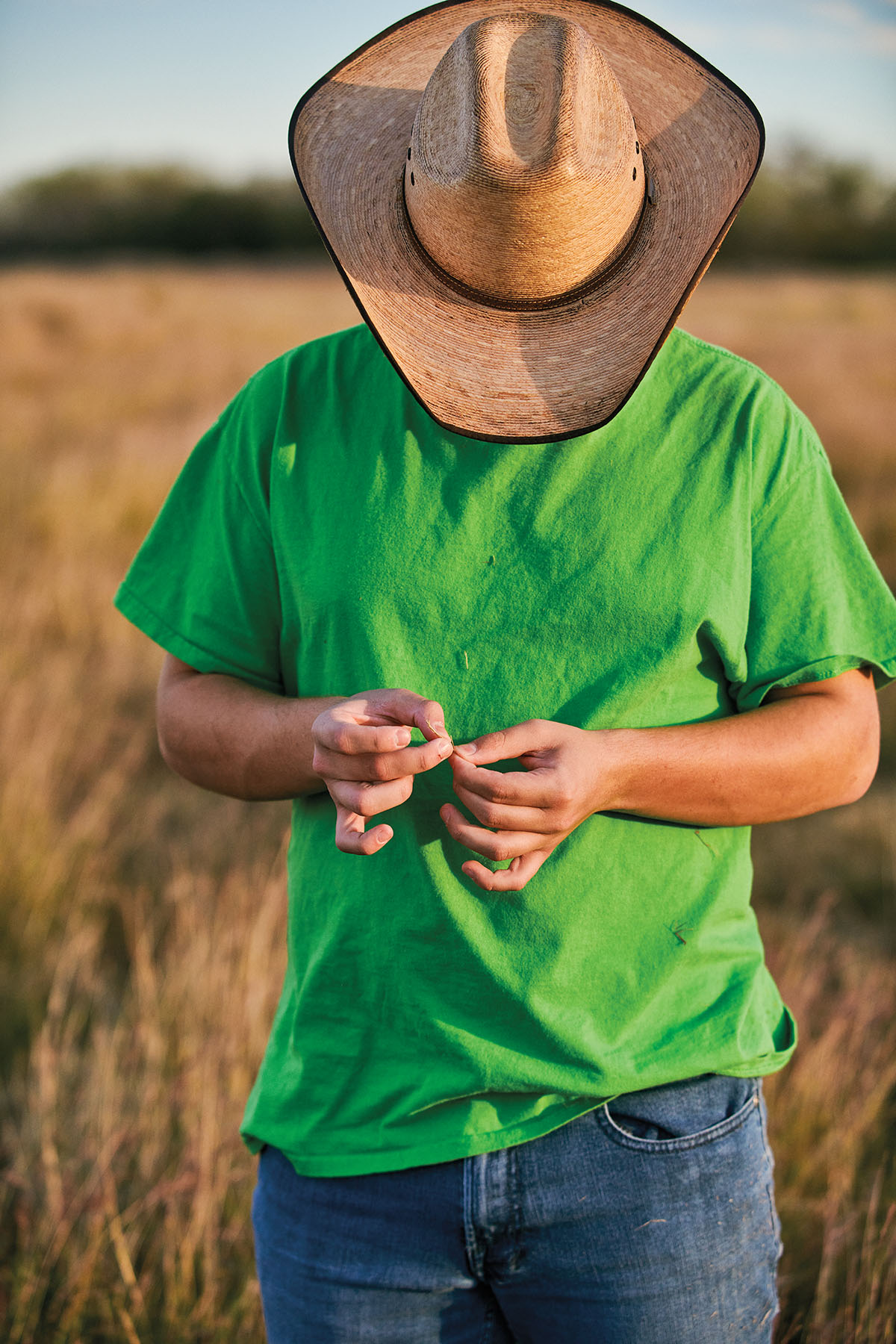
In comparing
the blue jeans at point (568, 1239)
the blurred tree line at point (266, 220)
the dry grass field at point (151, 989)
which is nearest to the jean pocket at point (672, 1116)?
the blue jeans at point (568, 1239)

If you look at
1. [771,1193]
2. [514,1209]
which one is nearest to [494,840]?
[514,1209]

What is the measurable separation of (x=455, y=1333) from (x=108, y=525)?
22.9 ft

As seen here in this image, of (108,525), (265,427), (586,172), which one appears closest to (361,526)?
(265,427)

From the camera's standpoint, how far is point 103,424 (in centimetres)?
1096

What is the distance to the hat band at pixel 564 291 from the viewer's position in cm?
126

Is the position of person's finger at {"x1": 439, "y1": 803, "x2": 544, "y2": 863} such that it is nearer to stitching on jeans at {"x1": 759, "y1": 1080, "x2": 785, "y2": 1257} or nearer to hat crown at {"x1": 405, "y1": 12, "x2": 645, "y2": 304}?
stitching on jeans at {"x1": 759, "y1": 1080, "x2": 785, "y2": 1257}

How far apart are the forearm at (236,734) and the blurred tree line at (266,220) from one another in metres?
46.0

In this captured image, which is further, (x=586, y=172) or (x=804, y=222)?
(x=804, y=222)

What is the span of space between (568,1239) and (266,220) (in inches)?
2207

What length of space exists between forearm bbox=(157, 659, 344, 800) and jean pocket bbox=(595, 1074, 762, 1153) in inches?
20.6

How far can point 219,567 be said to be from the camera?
1.35m

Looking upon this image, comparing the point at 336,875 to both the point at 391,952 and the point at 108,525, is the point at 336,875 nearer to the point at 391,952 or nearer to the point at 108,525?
the point at 391,952

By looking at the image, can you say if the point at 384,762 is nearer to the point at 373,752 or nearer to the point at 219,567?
the point at 373,752

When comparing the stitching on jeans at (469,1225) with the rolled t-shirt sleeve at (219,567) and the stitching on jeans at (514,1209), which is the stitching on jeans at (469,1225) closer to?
the stitching on jeans at (514,1209)
